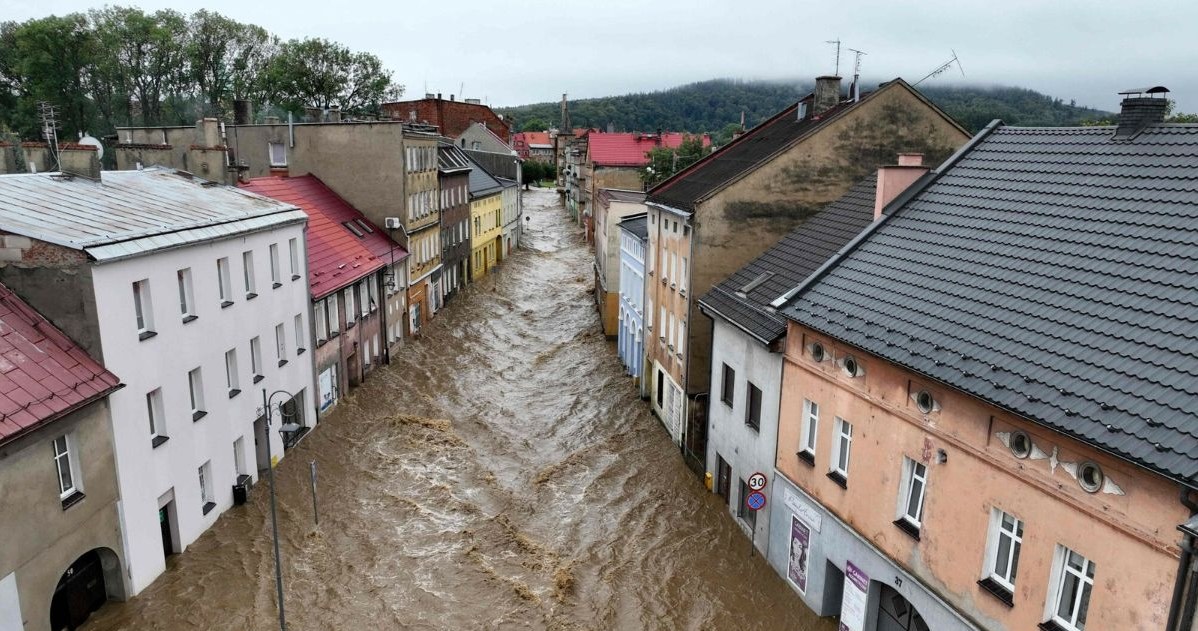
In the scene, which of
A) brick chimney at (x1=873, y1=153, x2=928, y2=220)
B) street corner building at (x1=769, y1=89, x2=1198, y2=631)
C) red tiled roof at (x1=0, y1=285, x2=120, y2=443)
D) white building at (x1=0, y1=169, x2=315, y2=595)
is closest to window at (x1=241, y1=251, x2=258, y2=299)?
white building at (x1=0, y1=169, x2=315, y2=595)

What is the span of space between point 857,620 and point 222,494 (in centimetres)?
1479

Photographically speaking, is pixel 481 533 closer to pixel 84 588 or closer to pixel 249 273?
pixel 84 588

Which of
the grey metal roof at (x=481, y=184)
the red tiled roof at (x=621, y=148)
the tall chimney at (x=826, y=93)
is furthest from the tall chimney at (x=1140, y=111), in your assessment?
the red tiled roof at (x=621, y=148)

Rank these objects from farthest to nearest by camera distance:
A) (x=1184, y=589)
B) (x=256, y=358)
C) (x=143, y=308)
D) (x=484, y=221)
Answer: (x=484, y=221), (x=256, y=358), (x=143, y=308), (x=1184, y=589)

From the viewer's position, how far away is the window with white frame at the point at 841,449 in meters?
14.1

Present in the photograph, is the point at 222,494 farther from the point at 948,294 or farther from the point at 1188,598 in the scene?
the point at 1188,598

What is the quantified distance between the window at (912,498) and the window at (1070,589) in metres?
2.52

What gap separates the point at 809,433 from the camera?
1539 cm

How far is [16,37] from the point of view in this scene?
198ft

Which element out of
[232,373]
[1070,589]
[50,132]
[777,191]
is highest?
[50,132]

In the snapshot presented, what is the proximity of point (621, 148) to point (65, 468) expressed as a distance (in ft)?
221

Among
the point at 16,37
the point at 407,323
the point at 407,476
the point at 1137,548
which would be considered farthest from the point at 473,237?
the point at 1137,548

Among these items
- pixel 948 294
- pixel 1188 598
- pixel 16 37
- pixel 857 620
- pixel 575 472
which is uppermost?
pixel 16 37

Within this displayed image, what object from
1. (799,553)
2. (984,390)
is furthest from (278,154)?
(984,390)
